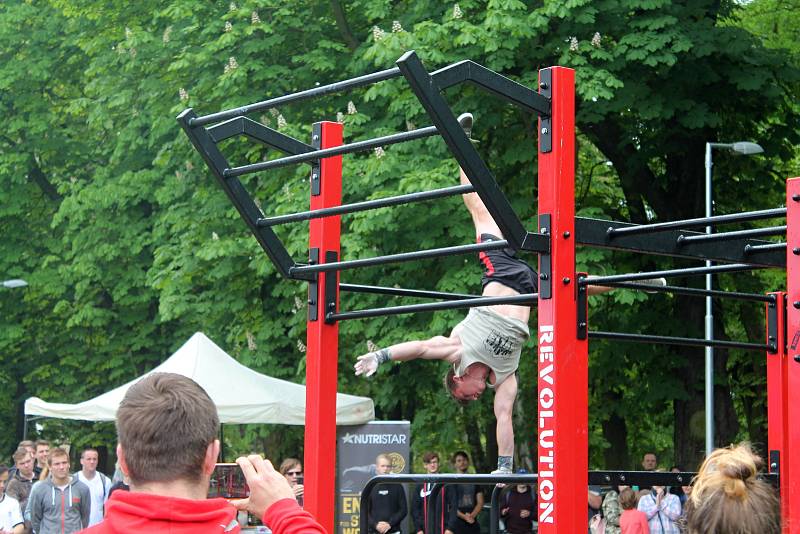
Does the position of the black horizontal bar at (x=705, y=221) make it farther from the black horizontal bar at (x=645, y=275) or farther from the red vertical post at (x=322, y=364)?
the red vertical post at (x=322, y=364)

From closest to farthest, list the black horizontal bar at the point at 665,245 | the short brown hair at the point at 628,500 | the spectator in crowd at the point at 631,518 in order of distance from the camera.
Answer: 1. the black horizontal bar at the point at 665,245
2. the spectator in crowd at the point at 631,518
3. the short brown hair at the point at 628,500

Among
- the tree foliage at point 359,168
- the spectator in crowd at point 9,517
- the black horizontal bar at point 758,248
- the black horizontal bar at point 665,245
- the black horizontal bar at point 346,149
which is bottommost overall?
the spectator in crowd at point 9,517

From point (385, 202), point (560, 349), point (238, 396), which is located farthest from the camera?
point (238, 396)

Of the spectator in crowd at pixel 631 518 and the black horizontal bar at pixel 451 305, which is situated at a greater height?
the black horizontal bar at pixel 451 305

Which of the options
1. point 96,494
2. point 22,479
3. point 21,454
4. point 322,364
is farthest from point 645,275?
point 22,479

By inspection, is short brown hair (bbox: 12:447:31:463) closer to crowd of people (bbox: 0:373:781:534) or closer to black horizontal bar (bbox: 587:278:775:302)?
black horizontal bar (bbox: 587:278:775:302)

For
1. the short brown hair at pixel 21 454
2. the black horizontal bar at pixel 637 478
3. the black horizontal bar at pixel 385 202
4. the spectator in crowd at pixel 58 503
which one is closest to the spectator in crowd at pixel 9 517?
the spectator in crowd at pixel 58 503

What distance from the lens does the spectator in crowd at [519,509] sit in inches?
411

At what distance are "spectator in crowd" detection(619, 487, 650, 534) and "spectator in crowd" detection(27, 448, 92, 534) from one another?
4.87 m

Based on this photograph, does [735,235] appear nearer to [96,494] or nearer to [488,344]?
[488,344]

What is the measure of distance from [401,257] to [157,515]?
2.67m

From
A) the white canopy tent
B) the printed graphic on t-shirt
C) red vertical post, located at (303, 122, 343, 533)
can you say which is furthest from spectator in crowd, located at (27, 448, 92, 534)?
the printed graphic on t-shirt

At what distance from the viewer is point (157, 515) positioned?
2.22 m

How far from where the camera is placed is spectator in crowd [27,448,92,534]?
36.8 ft
